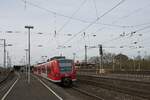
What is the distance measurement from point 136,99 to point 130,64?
214ft

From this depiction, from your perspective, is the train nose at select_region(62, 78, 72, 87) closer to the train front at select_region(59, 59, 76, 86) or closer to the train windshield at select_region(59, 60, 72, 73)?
the train front at select_region(59, 59, 76, 86)

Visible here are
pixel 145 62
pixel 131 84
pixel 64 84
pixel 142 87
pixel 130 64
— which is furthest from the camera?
pixel 130 64

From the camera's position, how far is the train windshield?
108 feet

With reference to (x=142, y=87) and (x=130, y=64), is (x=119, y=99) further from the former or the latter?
(x=130, y=64)

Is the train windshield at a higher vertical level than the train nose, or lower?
higher

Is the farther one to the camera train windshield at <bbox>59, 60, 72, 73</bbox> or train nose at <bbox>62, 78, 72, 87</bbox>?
train windshield at <bbox>59, 60, 72, 73</bbox>

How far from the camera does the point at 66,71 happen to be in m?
33.0

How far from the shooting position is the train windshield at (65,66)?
3298 cm

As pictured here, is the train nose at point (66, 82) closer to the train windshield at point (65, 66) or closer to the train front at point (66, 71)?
the train front at point (66, 71)

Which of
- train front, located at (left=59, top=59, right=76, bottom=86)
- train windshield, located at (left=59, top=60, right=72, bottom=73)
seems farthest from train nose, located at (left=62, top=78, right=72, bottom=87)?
train windshield, located at (left=59, top=60, right=72, bottom=73)

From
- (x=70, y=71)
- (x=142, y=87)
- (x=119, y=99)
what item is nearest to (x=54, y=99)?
(x=119, y=99)

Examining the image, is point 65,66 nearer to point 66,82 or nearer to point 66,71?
point 66,71

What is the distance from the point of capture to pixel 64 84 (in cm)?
3266

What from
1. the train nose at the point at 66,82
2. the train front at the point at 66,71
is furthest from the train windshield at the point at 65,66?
the train nose at the point at 66,82
